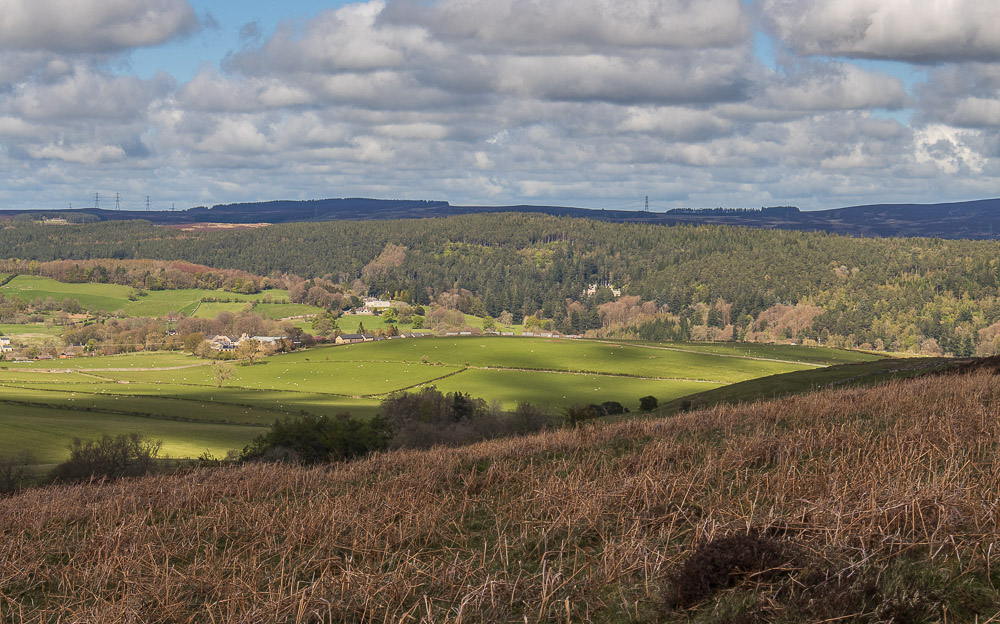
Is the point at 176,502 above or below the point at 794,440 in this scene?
below

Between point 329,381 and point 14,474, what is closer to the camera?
point 14,474

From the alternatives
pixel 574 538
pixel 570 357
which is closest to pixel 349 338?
pixel 570 357

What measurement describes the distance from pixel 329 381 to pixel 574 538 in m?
116

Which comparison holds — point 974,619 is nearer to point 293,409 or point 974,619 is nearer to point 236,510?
point 236,510

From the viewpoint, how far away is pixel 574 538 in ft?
27.9

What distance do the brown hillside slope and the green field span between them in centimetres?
5716

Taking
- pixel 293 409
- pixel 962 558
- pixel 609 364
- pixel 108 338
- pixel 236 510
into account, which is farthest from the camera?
pixel 108 338

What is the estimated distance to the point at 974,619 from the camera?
548 centimetres

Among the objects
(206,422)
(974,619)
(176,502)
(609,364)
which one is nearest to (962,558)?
(974,619)

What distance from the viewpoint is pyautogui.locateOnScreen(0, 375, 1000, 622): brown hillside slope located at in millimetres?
6359

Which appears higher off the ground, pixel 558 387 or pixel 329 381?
pixel 558 387

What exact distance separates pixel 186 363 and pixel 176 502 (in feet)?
485

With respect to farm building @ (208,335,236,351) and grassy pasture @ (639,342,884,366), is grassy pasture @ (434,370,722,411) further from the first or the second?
farm building @ (208,335,236,351)

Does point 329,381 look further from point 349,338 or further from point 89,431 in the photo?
point 349,338
